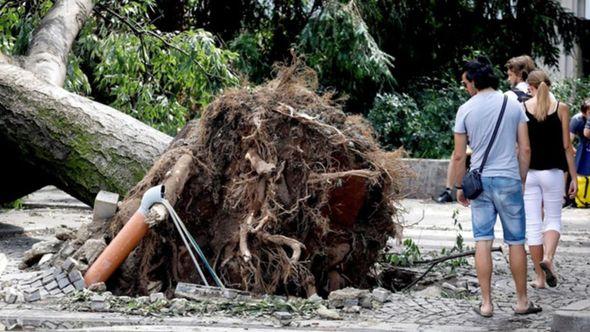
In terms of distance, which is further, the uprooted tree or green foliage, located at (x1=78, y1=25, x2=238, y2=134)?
green foliage, located at (x1=78, y1=25, x2=238, y2=134)

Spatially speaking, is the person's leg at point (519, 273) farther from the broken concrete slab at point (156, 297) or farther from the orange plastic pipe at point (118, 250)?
the orange plastic pipe at point (118, 250)

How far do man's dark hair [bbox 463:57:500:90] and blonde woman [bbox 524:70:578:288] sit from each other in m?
1.17

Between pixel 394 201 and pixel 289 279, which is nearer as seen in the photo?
pixel 289 279

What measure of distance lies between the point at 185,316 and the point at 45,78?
220 inches

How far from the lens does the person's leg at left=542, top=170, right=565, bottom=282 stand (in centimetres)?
833

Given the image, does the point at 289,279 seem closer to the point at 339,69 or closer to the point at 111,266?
the point at 111,266

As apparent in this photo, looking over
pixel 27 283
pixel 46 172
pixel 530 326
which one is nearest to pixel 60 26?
pixel 46 172

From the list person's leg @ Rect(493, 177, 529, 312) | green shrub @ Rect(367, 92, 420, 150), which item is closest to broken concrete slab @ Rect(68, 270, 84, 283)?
person's leg @ Rect(493, 177, 529, 312)

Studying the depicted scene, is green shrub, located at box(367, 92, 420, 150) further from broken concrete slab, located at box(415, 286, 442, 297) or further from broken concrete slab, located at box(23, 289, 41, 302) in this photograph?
broken concrete slab, located at box(23, 289, 41, 302)

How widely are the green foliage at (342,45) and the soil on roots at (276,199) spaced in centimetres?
996

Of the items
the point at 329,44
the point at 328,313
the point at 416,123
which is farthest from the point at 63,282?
the point at 416,123

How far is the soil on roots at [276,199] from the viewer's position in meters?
7.90

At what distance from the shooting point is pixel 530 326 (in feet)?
22.2

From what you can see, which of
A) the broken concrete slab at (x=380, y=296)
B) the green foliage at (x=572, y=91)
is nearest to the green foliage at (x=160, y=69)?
the broken concrete slab at (x=380, y=296)
